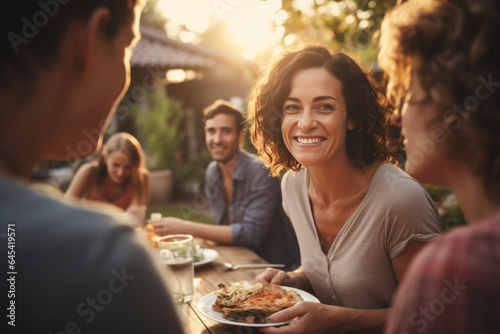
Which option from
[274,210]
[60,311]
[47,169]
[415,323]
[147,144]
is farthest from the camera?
[147,144]

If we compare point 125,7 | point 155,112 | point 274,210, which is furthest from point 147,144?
point 125,7

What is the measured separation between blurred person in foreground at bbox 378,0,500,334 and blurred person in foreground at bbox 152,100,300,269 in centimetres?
216

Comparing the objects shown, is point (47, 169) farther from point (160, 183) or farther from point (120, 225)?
point (120, 225)

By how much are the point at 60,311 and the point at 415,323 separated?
1.93 ft

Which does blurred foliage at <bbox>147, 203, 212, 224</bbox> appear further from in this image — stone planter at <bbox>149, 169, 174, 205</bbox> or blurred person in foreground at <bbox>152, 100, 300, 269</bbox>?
blurred person in foreground at <bbox>152, 100, 300, 269</bbox>

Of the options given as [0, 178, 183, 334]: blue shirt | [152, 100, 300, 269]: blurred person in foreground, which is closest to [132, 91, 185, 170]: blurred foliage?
[152, 100, 300, 269]: blurred person in foreground

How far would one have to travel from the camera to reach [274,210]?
143 inches

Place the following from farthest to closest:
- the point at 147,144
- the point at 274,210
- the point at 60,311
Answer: the point at 147,144
the point at 274,210
the point at 60,311

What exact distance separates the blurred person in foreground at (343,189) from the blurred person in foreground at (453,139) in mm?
795

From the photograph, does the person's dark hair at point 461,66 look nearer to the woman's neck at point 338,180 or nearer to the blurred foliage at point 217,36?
the woman's neck at point 338,180

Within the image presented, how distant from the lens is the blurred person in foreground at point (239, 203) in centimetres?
319

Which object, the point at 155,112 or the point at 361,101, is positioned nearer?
the point at 361,101

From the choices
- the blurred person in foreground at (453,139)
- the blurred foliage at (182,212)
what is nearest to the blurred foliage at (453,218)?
the blurred person in foreground at (453,139)

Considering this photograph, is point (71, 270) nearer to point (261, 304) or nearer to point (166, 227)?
point (261, 304)
